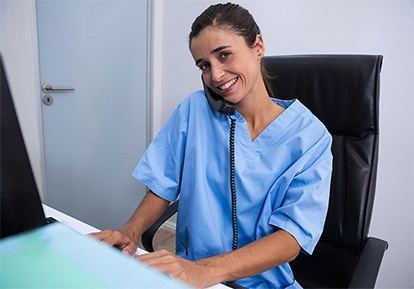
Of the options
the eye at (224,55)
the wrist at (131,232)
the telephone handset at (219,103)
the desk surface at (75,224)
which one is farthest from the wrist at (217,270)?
the eye at (224,55)

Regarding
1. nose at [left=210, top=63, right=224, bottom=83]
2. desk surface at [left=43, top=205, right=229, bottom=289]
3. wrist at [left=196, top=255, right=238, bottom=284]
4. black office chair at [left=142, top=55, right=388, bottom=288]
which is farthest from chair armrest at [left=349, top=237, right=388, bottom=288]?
nose at [left=210, top=63, right=224, bottom=83]

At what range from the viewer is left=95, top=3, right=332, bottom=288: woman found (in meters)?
0.73

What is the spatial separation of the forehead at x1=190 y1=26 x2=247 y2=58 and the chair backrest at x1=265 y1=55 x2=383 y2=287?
0.68 ft

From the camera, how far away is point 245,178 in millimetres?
792

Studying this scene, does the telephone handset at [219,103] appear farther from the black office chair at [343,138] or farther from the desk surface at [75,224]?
the desk surface at [75,224]

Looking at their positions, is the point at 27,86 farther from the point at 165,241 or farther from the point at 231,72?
the point at 165,241

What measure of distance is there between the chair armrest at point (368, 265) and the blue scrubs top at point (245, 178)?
110 mm

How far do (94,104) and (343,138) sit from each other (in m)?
1.30

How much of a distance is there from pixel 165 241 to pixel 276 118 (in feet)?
4.90

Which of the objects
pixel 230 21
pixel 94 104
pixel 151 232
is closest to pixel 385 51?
pixel 230 21

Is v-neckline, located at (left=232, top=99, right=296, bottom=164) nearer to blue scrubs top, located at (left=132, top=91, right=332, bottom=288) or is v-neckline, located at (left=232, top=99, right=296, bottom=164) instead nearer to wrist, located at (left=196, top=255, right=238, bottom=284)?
blue scrubs top, located at (left=132, top=91, right=332, bottom=288)

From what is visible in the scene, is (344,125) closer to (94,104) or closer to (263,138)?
(263,138)

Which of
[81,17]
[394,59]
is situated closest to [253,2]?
[394,59]

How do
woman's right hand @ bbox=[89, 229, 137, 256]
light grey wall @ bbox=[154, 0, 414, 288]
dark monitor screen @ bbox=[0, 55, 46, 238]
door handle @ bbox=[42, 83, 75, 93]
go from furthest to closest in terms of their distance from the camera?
door handle @ bbox=[42, 83, 75, 93] → light grey wall @ bbox=[154, 0, 414, 288] → woman's right hand @ bbox=[89, 229, 137, 256] → dark monitor screen @ bbox=[0, 55, 46, 238]
